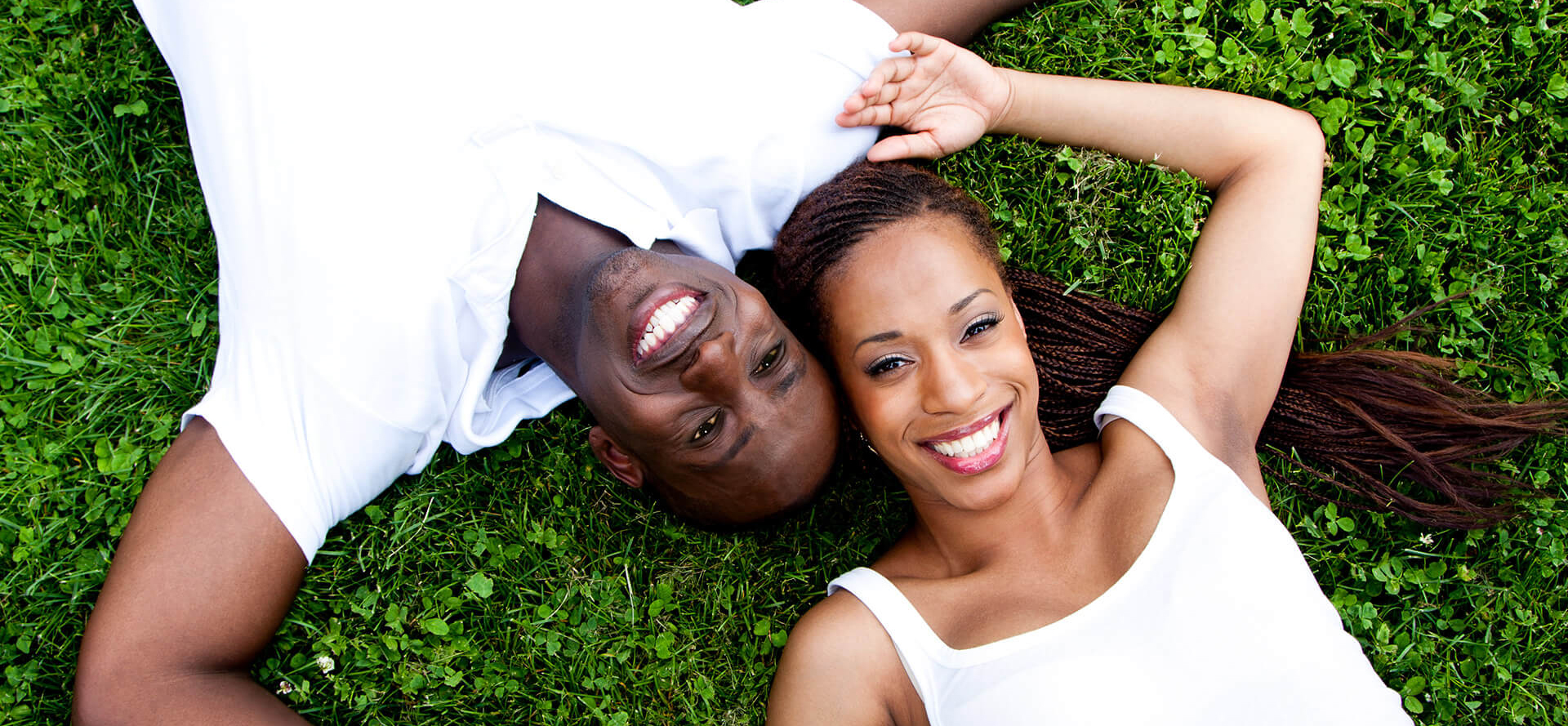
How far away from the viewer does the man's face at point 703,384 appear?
2756 millimetres

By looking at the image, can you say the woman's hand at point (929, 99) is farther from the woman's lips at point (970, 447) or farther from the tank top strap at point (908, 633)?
the tank top strap at point (908, 633)

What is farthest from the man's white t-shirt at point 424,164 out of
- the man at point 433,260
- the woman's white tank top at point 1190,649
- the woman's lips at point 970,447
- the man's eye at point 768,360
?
the woman's white tank top at point 1190,649

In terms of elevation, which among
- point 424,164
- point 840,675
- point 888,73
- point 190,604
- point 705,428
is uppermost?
point 888,73

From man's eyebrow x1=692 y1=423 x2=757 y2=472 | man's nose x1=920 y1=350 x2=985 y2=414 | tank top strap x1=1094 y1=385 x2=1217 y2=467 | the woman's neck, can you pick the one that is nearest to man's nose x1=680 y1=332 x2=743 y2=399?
man's eyebrow x1=692 y1=423 x2=757 y2=472

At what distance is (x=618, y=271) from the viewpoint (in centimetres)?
281

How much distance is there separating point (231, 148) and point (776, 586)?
7.77 ft

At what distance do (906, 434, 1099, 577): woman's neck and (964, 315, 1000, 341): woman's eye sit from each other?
477mm

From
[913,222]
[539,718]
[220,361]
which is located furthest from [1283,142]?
[220,361]

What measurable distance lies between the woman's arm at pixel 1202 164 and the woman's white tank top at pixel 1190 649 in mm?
273

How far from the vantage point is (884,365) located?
295 centimetres

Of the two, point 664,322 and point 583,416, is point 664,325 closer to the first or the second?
point 664,322

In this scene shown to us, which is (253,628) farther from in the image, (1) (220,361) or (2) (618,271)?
(2) (618,271)

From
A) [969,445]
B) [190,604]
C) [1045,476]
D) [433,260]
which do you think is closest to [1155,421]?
[1045,476]

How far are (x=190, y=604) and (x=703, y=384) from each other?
5.57 feet
